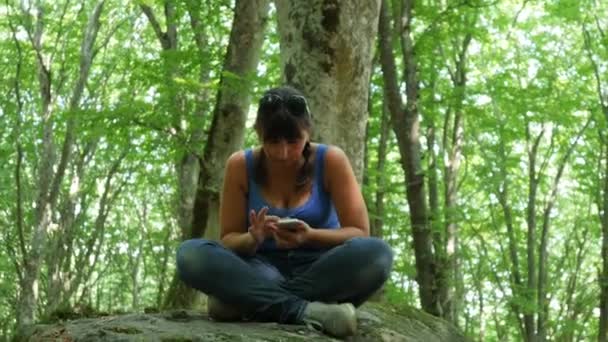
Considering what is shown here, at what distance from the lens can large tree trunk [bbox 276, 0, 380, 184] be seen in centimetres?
452

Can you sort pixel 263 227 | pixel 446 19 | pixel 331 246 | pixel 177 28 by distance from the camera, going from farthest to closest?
pixel 177 28 → pixel 446 19 → pixel 331 246 → pixel 263 227

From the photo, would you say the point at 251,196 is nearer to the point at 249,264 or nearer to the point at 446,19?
the point at 249,264

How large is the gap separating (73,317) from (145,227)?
20828mm

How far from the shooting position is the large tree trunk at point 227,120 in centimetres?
767

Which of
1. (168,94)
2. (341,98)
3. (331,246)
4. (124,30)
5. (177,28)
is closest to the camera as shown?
(331,246)

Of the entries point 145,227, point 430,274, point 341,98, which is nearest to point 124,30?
point 145,227

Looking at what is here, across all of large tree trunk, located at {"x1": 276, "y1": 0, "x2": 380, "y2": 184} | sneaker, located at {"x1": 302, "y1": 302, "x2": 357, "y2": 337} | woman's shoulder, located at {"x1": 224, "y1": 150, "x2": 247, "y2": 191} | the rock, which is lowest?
the rock

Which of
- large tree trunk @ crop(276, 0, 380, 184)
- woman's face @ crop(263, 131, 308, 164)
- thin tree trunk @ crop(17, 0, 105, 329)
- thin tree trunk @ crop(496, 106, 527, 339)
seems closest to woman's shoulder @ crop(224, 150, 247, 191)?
woman's face @ crop(263, 131, 308, 164)

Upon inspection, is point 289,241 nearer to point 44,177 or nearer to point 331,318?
point 331,318

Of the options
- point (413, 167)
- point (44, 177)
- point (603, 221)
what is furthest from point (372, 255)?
point (44, 177)

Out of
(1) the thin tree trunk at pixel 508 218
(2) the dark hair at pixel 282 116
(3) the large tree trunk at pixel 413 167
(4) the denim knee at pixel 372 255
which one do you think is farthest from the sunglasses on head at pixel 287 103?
(1) the thin tree trunk at pixel 508 218

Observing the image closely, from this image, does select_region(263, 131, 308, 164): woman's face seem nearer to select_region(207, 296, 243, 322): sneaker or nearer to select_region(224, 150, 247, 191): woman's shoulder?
select_region(224, 150, 247, 191): woman's shoulder

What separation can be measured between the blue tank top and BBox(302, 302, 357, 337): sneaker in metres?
0.42

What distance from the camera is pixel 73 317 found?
4094 millimetres
